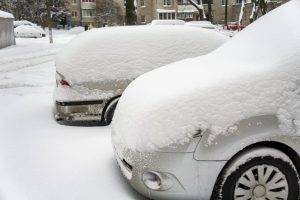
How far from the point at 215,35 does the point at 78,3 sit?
7892 centimetres

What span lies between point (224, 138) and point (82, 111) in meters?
3.23

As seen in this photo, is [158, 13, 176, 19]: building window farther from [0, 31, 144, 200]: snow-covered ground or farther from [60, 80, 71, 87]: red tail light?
[60, 80, 71, 87]: red tail light

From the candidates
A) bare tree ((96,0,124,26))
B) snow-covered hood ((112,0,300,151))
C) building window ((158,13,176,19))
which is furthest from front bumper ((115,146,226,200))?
building window ((158,13,176,19))

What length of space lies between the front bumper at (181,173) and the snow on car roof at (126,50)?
2.86m

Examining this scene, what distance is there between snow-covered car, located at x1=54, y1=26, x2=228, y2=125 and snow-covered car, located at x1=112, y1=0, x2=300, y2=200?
2.57 meters

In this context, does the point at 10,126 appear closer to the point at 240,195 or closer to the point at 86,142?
the point at 86,142

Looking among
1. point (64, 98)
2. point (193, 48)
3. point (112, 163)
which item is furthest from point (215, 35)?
point (112, 163)

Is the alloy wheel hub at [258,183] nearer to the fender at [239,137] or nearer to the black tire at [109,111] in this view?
the fender at [239,137]

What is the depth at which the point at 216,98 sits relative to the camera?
134 inches

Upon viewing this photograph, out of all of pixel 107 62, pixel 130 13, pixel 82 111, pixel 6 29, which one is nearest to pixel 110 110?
pixel 82 111

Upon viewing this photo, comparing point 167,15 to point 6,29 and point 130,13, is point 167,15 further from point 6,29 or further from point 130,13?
point 130,13

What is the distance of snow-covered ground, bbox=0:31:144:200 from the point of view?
3920mm

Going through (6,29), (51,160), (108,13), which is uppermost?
(108,13)

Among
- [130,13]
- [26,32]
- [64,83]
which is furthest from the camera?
[26,32]
